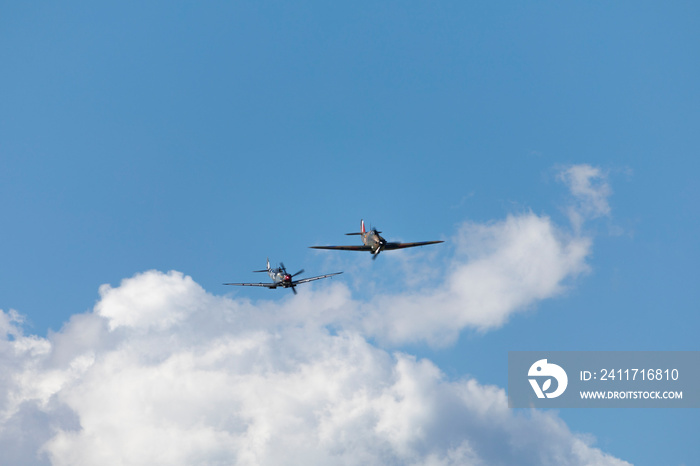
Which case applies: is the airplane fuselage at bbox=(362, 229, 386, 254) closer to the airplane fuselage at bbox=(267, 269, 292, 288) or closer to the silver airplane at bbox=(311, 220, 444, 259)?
the silver airplane at bbox=(311, 220, 444, 259)

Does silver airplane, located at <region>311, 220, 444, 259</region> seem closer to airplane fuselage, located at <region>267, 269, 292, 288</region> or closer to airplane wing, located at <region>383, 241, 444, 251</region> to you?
airplane wing, located at <region>383, 241, 444, 251</region>

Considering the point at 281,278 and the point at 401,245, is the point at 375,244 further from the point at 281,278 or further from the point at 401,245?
the point at 281,278

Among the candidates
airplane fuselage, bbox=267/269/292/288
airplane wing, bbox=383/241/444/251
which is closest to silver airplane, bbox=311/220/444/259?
airplane wing, bbox=383/241/444/251

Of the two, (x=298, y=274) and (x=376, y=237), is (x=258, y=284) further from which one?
(x=376, y=237)

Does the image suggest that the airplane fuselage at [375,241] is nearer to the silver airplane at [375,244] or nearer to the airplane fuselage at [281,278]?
the silver airplane at [375,244]

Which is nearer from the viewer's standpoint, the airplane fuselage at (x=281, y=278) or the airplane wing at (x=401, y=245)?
the airplane wing at (x=401, y=245)

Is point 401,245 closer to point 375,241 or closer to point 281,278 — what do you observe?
point 375,241

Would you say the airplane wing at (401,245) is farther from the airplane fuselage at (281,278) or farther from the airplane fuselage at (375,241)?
the airplane fuselage at (281,278)

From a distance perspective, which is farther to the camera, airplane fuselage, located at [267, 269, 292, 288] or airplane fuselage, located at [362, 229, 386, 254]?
airplane fuselage, located at [267, 269, 292, 288]

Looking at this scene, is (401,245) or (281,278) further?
(281,278)

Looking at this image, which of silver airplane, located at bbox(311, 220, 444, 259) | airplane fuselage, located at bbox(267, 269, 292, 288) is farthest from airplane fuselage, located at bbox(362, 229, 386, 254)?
airplane fuselage, located at bbox(267, 269, 292, 288)

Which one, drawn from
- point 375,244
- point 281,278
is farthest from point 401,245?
point 281,278

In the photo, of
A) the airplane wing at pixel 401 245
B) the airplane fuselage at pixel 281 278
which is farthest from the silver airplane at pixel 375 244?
the airplane fuselage at pixel 281 278

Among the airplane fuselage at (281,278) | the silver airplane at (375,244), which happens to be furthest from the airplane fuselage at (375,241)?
the airplane fuselage at (281,278)
